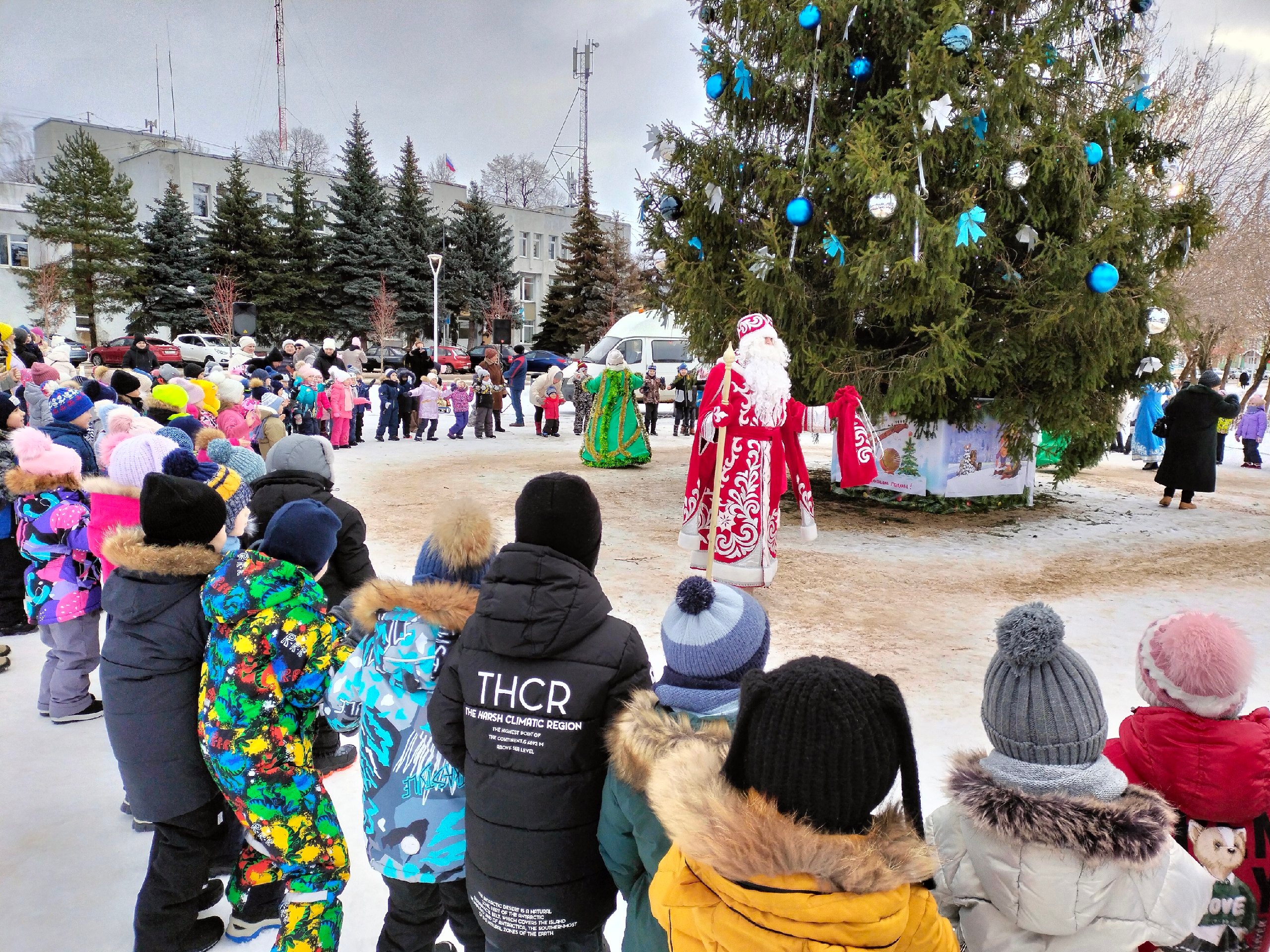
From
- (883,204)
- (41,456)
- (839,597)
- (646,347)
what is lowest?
(839,597)

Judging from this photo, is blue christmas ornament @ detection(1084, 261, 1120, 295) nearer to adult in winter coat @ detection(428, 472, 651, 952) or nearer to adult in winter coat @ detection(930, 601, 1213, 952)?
adult in winter coat @ detection(930, 601, 1213, 952)

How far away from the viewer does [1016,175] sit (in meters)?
7.90

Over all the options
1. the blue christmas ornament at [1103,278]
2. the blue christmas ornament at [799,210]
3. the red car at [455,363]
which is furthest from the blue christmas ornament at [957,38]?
the red car at [455,363]

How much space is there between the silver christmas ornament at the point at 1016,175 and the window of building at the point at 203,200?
46114 millimetres

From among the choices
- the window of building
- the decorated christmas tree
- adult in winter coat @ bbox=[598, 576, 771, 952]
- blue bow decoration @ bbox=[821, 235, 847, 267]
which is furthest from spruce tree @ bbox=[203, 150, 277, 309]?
adult in winter coat @ bbox=[598, 576, 771, 952]

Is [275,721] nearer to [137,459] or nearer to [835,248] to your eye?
[137,459]

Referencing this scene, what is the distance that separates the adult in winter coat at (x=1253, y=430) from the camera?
14.6 meters

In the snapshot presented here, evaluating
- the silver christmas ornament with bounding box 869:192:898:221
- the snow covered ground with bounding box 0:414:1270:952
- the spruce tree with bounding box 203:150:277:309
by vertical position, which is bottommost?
the snow covered ground with bounding box 0:414:1270:952

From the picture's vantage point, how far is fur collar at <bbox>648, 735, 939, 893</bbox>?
4.22 ft

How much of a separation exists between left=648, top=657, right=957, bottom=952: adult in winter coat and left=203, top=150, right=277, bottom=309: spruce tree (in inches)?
1451

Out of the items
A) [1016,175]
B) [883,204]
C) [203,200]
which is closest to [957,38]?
[1016,175]

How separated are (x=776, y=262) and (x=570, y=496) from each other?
687cm

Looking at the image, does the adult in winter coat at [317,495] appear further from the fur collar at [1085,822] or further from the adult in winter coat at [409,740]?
the fur collar at [1085,822]

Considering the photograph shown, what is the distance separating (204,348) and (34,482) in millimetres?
29090
